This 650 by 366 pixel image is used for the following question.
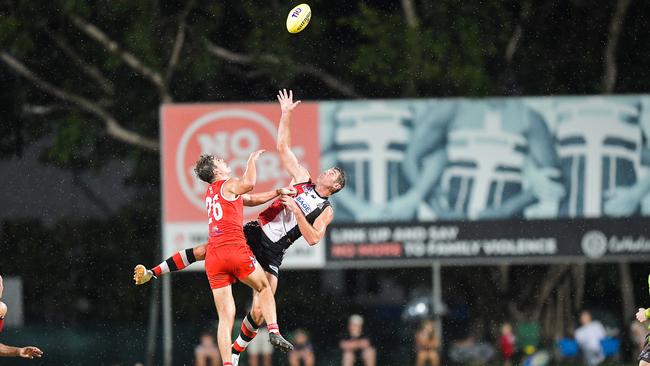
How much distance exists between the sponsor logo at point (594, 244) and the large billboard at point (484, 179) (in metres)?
0.01

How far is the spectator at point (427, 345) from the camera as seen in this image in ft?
75.5

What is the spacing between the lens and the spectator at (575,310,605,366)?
78.4 ft

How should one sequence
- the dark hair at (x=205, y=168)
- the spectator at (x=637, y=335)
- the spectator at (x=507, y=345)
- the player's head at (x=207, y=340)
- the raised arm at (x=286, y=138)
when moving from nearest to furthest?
the dark hair at (x=205, y=168) → the raised arm at (x=286, y=138) → the player's head at (x=207, y=340) → the spectator at (x=637, y=335) → the spectator at (x=507, y=345)

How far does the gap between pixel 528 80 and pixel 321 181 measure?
47.8 ft

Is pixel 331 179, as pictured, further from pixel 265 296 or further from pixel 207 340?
pixel 207 340

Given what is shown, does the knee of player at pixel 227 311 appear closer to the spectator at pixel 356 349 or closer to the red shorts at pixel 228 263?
the red shorts at pixel 228 263

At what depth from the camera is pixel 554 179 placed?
22484 millimetres

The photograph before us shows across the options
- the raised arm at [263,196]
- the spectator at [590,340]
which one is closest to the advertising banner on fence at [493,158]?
the spectator at [590,340]

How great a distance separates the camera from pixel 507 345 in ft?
79.2

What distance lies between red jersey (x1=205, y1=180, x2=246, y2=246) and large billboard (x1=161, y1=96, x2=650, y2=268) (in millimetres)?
8674

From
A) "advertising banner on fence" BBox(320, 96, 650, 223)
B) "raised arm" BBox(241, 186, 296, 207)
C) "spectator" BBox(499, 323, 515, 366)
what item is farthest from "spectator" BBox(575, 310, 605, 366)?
"raised arm" BBox(241, 186, 296, 207)

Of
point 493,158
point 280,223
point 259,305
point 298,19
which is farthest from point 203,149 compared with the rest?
point 259,305

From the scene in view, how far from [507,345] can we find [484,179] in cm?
310

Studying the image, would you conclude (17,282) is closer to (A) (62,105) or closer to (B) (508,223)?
(A) (62,105)
